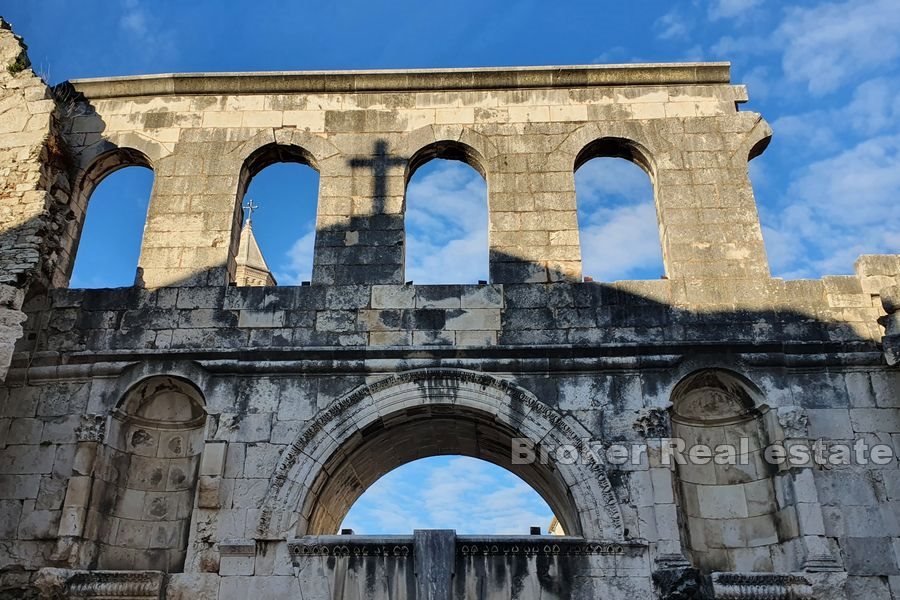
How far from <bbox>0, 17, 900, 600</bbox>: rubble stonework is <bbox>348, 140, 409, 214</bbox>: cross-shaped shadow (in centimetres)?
4

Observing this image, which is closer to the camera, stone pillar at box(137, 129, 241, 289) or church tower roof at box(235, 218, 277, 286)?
stone pillar at box(137, 129, 241, 289)

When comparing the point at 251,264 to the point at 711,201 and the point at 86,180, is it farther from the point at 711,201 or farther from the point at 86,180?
the point at 711,201

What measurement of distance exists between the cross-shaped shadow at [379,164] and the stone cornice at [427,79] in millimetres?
901

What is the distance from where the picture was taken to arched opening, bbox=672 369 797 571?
7.84m

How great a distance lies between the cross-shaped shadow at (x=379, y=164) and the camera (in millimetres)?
9391

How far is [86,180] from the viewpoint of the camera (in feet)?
32.3

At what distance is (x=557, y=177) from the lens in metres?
9.45

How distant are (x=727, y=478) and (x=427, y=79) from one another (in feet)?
18.7

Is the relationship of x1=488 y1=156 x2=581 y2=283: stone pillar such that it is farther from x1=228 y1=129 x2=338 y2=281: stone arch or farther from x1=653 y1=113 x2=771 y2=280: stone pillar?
x1=228 y1=129 x2=338 y2=281: stone arch

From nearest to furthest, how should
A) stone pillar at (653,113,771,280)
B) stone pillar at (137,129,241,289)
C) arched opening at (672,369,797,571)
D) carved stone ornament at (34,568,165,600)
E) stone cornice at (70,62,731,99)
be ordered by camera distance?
carved stone ornament at (34,568,165,600) → arched opening at (672,369,797,571) → stone pillar at (653,113,771,280) → stone pillar at (137,129,241,289) → stone cornice at (70,62,731,99)

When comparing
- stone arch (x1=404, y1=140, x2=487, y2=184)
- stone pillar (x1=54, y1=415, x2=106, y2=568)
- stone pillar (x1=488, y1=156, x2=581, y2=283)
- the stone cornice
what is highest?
the stone cornice

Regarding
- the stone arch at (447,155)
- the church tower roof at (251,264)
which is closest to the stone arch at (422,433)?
the stone arch at (447,155)

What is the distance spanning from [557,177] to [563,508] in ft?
12.2

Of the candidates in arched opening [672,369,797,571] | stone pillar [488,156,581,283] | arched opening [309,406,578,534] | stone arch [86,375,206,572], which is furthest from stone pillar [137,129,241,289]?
arched opening [672,369,797,571]
